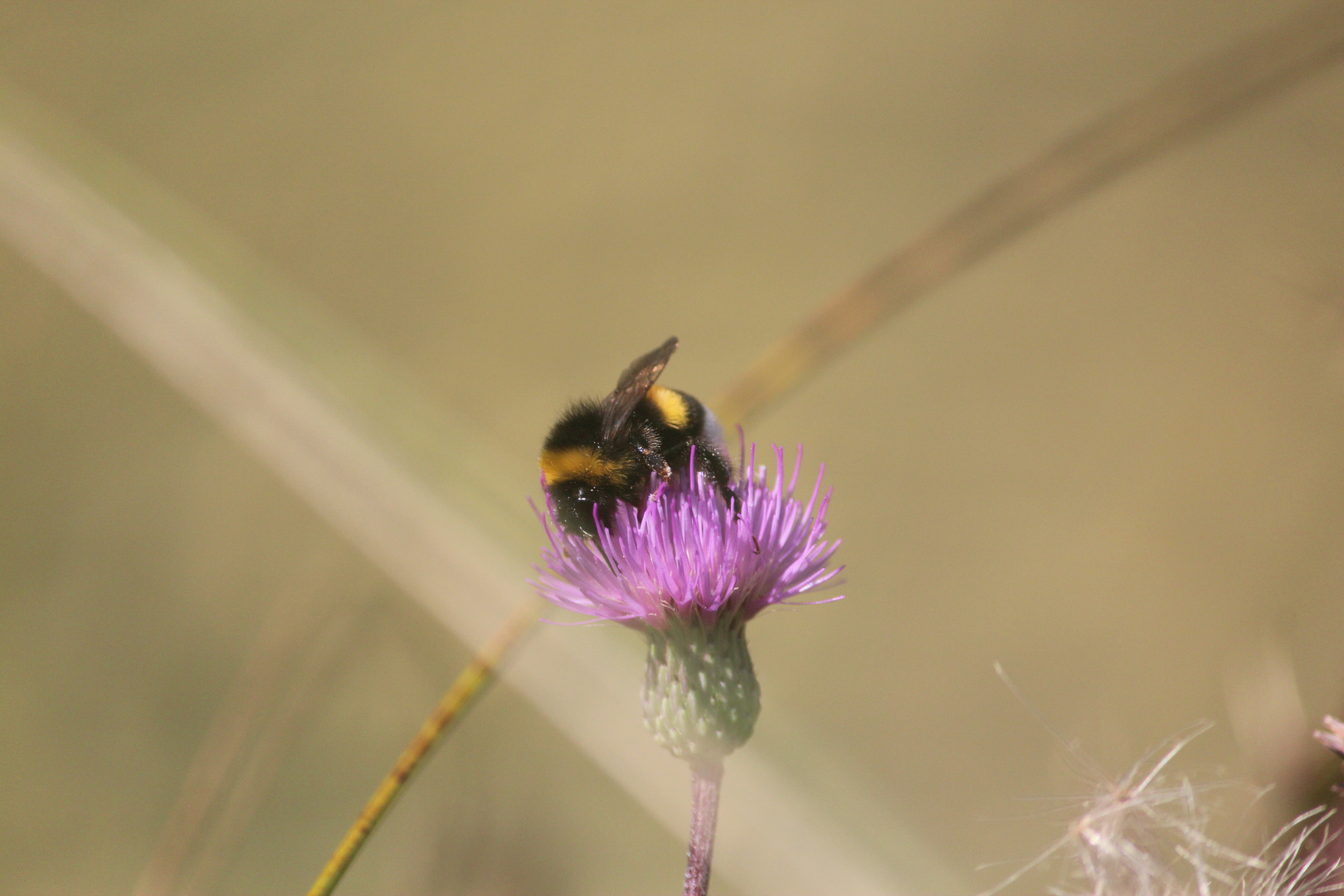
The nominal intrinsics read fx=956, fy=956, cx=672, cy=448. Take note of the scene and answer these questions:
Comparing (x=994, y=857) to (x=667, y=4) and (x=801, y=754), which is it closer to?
(x=801, y=754)

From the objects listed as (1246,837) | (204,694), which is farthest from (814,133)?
(1246,837)

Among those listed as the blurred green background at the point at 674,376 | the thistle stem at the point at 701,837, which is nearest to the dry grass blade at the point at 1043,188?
the thistle stem at the point at 701,837

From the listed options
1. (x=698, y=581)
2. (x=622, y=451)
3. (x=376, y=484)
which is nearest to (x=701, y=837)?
(x=698, y=581)

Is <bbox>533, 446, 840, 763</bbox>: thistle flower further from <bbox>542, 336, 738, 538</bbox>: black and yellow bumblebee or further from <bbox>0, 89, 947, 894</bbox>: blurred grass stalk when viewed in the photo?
<bbox>0, 89, 947, 894</bbox>: blurred grass stalk

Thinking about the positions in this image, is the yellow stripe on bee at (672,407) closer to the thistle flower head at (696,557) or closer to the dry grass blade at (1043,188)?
the thistle flower head at (696,557)

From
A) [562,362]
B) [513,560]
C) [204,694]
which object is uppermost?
[562,362]

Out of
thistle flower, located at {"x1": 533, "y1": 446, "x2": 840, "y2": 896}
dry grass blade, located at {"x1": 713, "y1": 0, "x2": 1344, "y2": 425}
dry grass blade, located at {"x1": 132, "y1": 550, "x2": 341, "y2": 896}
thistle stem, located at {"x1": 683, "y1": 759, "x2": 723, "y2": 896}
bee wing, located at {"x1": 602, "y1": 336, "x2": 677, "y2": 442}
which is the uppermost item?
dry grass blade, located at {"x1": 713, "y1": 0, "x2": 1344, "y2": 425}

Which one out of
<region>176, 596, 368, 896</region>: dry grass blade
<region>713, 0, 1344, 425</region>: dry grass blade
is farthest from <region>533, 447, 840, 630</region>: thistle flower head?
<region>176, 596, 368, 896</region>: dry grass blade
